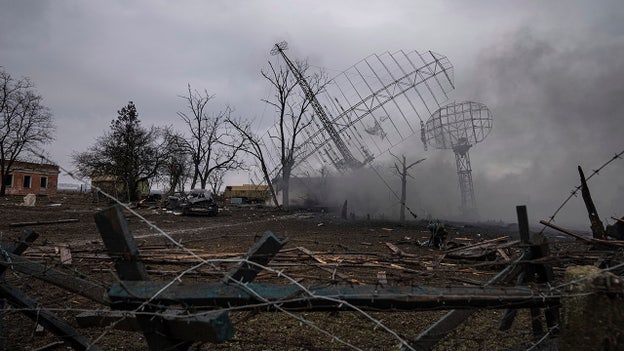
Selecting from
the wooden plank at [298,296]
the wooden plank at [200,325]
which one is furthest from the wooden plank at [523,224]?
the wooden plank at [200,325]

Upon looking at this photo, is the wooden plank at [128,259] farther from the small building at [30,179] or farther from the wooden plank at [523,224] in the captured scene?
the small building at [30,179]

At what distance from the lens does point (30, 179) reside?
53469 millimetres

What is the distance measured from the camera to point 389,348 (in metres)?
4.59

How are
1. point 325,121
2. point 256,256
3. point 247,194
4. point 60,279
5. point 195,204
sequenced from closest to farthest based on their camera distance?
point 256,256 < point 60,279 < point 195,204 < point 325,121 < point 247,194

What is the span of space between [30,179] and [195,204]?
43886 mm

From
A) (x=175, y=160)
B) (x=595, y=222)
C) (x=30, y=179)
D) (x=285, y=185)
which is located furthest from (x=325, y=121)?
(x=30, y=179)

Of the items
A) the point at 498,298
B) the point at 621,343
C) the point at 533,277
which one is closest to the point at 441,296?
the point at 498,298

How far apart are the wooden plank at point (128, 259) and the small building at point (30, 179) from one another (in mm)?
59254

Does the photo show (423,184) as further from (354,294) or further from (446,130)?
(354,294)

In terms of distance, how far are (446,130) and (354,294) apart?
36.8 m

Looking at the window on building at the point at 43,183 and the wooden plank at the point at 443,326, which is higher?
the window on building at the point at 43,183

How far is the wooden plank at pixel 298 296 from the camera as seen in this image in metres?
1.89

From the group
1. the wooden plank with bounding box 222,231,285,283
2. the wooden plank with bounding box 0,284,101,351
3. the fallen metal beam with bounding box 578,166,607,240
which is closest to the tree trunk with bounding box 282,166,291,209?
the fallen metal beam with bounding box 578,166,607,240

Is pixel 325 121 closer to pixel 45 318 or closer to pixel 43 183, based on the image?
pixel 45 318
